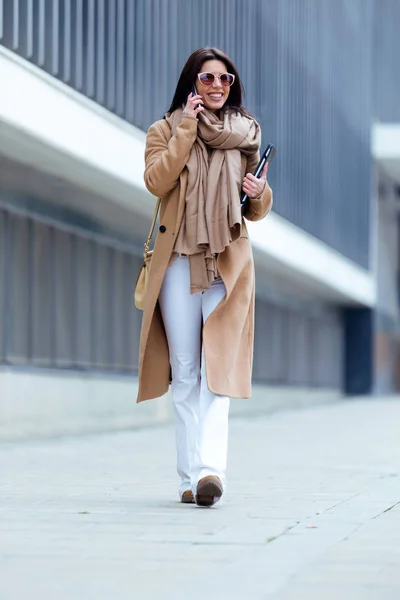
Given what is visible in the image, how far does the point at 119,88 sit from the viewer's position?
55.8 feet

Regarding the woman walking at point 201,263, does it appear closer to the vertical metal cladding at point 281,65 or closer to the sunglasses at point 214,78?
the sunglasses at point 214,78

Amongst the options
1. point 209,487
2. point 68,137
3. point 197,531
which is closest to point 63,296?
point 68,137

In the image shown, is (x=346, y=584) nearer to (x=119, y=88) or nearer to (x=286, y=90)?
(x=119, y=88)

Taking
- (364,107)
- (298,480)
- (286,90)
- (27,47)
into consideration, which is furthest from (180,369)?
(364,107)

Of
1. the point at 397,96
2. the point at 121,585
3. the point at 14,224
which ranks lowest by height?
the point at 121,585

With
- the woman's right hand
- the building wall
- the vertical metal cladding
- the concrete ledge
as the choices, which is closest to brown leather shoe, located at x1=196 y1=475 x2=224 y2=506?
the woman's right hand

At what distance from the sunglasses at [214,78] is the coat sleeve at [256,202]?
39cm

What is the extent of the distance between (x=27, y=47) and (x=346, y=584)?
9980mm

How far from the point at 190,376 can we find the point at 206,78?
1.45 meters

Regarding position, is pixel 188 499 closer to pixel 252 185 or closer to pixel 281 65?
pixel 252 185

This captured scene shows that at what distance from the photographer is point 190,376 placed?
741cm

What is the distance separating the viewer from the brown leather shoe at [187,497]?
7480mm

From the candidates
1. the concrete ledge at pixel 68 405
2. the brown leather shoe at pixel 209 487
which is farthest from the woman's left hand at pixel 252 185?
the concrete ledge at pixel 68 405

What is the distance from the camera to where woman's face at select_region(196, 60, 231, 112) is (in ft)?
24.1
